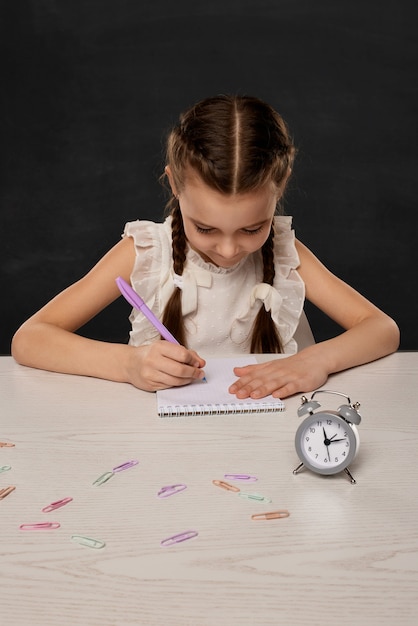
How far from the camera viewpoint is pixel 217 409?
1.37m

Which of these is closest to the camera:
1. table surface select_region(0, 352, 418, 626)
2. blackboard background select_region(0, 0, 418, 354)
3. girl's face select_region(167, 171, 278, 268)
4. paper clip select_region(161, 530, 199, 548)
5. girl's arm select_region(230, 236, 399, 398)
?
table surface select_region(0, 352, 418, 626)

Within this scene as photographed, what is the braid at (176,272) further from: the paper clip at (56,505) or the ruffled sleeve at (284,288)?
the paper clip at (56,505)

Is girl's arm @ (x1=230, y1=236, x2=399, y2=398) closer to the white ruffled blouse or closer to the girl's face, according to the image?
the white ruffled blouse

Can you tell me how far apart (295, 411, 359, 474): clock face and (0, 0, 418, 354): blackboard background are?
236cm

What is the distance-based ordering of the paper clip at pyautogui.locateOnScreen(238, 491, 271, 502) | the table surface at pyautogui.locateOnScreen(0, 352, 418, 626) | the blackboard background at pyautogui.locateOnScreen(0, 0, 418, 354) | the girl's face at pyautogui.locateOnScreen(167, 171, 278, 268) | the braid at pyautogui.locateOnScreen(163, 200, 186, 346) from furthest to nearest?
the blackboard background at pyautogui.locateOnScreen(0, 0, 418, 354) < the braid at pyautogui.locateOnScreen(163, 200, 186, 346) < the girl's face at pyautogui.locateOnScreen(167, 171, 278, 268) < the paper clip at pyautogui.locateOnScreen(238, 491, 271, 502) < the table surface at pyautogui.locateOnScreen(0, 352, 418, 626)

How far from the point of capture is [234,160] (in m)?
1.63

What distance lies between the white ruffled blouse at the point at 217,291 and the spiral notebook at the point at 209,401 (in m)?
0.45

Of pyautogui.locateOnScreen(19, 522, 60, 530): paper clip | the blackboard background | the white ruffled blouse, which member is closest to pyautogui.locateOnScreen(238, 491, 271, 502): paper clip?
pyautogui.locateOnScreen(19, 522, 60, 530): paper clip

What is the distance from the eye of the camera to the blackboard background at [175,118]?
3438 millimetres

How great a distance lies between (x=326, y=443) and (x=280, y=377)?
32cm

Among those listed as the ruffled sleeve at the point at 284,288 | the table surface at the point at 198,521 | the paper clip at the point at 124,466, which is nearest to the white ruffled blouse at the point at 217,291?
the ruffled sleeve at the point at 284,288

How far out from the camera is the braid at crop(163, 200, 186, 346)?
6.46ft

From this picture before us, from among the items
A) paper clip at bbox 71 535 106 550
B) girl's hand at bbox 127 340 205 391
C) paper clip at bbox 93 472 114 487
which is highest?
girl's hand at bbox 127 340 205 391

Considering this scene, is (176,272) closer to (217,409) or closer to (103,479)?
(217,409)
